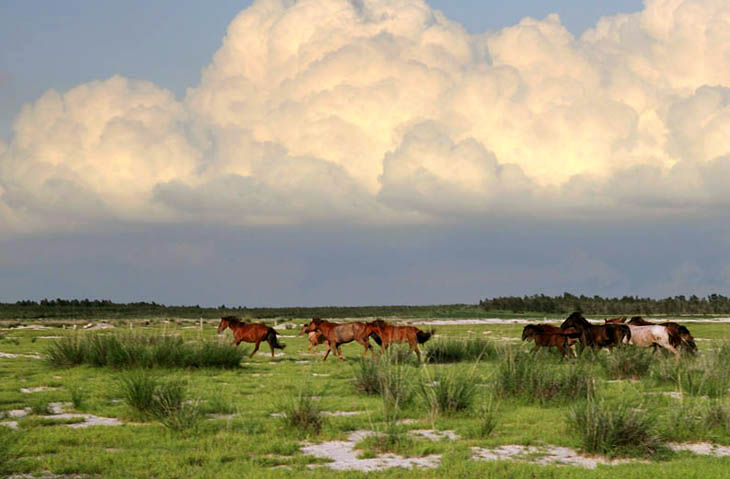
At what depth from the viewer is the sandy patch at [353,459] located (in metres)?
10.8

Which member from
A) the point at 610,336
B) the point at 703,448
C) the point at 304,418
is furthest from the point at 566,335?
the point at 304,418

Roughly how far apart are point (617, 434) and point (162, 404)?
7599 mm

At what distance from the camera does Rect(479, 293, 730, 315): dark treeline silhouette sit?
106812 mm

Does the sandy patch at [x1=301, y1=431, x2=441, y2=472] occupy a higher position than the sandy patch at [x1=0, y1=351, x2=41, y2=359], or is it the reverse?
the sandy patch at [x1=0, y1=351, x2=41, y2=359]

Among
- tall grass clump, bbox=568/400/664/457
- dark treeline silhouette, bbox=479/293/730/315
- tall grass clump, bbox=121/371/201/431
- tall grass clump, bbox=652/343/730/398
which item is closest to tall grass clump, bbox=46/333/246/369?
tall grass clump, bbox=121/371/201/431

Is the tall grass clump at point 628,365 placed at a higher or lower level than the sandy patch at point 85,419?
higher

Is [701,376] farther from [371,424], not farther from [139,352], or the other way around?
[139,352]

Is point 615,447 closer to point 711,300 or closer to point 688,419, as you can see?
point 688,419

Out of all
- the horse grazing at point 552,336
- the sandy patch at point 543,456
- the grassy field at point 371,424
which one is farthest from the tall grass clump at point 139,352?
the sandy patch at point 543,456

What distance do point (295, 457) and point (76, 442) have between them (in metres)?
3.64

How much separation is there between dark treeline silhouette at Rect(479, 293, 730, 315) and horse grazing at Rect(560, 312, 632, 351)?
272 feet

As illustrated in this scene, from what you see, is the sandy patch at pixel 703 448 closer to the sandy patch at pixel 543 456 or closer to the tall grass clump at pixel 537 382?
the sandy patch at pixel 543 456

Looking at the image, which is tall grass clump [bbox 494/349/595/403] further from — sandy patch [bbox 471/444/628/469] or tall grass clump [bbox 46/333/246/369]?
tall grass clump [bbox 46/333/246/369]

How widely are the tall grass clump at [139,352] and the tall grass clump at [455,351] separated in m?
6.61
